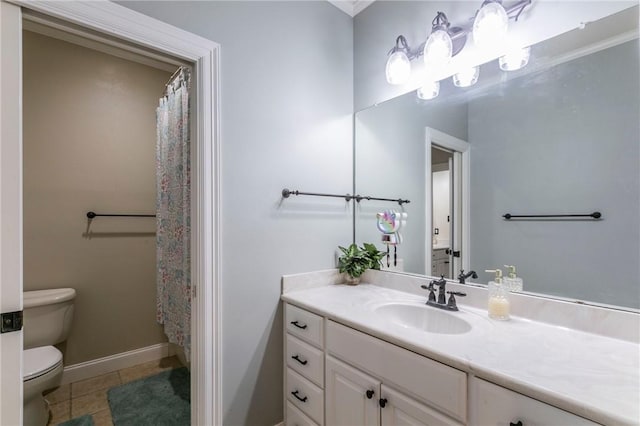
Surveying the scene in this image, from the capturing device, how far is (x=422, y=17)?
5.20 ft

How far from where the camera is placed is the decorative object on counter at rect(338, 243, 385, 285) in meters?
1.81

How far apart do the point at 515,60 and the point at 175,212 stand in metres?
2.00

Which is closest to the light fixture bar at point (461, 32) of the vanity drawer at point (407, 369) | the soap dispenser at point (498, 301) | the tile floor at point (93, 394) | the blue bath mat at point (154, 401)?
the soap dispenser at point (498, 301)

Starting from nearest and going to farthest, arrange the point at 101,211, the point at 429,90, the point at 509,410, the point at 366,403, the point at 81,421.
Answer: the point at 509,410 → the point at 366,403 → the point at 429,90 → the point at 81,421 → the point at 101,211

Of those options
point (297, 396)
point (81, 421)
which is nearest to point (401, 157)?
point (297, 396)

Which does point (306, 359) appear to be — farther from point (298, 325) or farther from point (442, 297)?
point (442, 297)

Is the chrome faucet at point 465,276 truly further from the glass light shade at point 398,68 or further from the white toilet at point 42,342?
the white toilet at point 42,342

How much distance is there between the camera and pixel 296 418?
1.50m

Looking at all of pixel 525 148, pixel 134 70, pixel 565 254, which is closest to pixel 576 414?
pixel 565 254

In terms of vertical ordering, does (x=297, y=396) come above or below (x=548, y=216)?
below

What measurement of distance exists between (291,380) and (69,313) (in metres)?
1.65

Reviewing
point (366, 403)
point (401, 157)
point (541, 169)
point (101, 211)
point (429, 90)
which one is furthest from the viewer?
point (101, 211)

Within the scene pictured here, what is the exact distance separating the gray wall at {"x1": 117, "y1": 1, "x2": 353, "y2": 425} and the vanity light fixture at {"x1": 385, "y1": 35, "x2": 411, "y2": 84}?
→ 381 millimetres

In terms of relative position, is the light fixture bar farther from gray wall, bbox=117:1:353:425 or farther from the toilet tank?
the toilet tank
